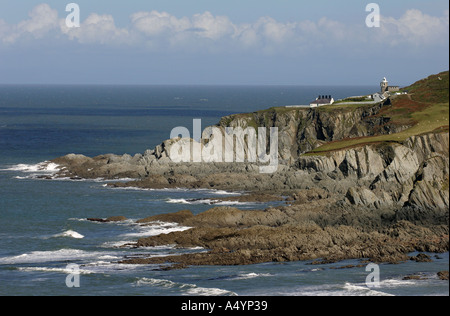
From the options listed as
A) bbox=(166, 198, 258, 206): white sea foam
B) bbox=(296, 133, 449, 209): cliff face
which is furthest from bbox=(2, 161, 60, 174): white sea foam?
bbox=(296, 133, 449, 209): cliff face

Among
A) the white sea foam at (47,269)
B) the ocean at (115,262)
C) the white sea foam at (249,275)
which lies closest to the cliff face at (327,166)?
the ocean at (115,262)

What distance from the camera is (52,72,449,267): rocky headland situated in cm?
6150

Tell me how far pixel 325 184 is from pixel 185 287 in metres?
45.6

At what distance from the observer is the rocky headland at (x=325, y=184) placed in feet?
Answer: 202

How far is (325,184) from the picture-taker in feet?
309

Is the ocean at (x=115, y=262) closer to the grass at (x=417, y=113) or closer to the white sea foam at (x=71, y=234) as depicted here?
the white sea foam at (x=71, y=234)

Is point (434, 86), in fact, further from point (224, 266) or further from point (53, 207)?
Result: point (224, 266)

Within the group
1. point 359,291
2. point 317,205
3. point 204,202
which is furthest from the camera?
point 204,202

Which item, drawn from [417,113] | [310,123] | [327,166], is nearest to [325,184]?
[327,166]

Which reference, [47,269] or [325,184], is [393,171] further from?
[47,269]

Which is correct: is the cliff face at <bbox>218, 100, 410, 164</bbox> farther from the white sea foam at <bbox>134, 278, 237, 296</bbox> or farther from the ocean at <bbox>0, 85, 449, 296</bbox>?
the white sea foam at <bbox>134, 278, 237, 296</bbox>

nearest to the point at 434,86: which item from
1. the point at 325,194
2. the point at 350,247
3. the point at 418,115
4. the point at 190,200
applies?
the point at 418,115

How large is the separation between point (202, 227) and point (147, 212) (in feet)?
47.9

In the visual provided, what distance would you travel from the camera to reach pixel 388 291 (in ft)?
162
